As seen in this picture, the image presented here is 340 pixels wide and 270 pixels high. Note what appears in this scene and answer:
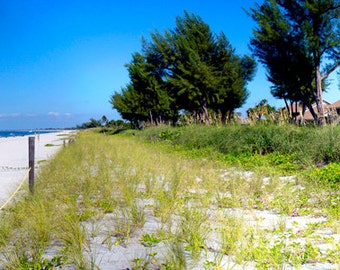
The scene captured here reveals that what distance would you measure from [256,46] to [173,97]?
12.5 metres

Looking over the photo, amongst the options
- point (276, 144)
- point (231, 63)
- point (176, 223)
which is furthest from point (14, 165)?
point (231, 63)

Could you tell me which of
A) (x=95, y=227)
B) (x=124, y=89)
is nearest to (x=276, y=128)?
(x=95, y=227)

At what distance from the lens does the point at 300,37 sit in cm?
1925

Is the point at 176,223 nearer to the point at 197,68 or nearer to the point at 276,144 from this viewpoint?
the point at 276,144

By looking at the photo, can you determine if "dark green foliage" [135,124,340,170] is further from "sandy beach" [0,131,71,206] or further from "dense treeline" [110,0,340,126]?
"sandy beach" [0,131,71,206]

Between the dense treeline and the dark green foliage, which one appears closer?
the dark green foliage

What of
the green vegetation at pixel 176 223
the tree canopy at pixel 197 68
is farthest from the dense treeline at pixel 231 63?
the green vegetation at pixel 176 223

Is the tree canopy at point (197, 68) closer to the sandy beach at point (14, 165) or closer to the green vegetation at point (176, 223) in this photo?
the sandy beach at point (14, 165)

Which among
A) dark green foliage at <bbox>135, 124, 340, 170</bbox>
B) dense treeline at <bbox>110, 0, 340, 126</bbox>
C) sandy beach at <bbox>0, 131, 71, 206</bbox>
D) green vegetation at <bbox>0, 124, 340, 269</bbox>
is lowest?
sandy beach at <bbox>0, 131, 71, 206</bbox>

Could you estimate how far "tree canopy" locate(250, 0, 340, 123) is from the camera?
18.8 m

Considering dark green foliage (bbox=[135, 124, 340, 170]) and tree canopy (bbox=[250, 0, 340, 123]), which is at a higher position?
tree canopy (bbox=[250, 0, 340, 123])

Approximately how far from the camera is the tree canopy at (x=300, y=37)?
61.6ft

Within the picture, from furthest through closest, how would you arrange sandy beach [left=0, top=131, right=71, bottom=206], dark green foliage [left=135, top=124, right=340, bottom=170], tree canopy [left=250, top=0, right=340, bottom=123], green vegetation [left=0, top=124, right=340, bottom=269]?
tree canopy [left=250, top=0, right=340, bottom=123] → dark green foliage [left=135, top=124, right=340, bottom=170] → sandy beach [left=0, top=131, right=71, bottom=206] → green vegetation [left=0, top=124, right=340, bottom=269]

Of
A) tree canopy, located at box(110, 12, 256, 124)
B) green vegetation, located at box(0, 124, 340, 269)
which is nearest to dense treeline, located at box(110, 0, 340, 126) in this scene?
tree canopy, located at box(110, 12, 256, 124)
